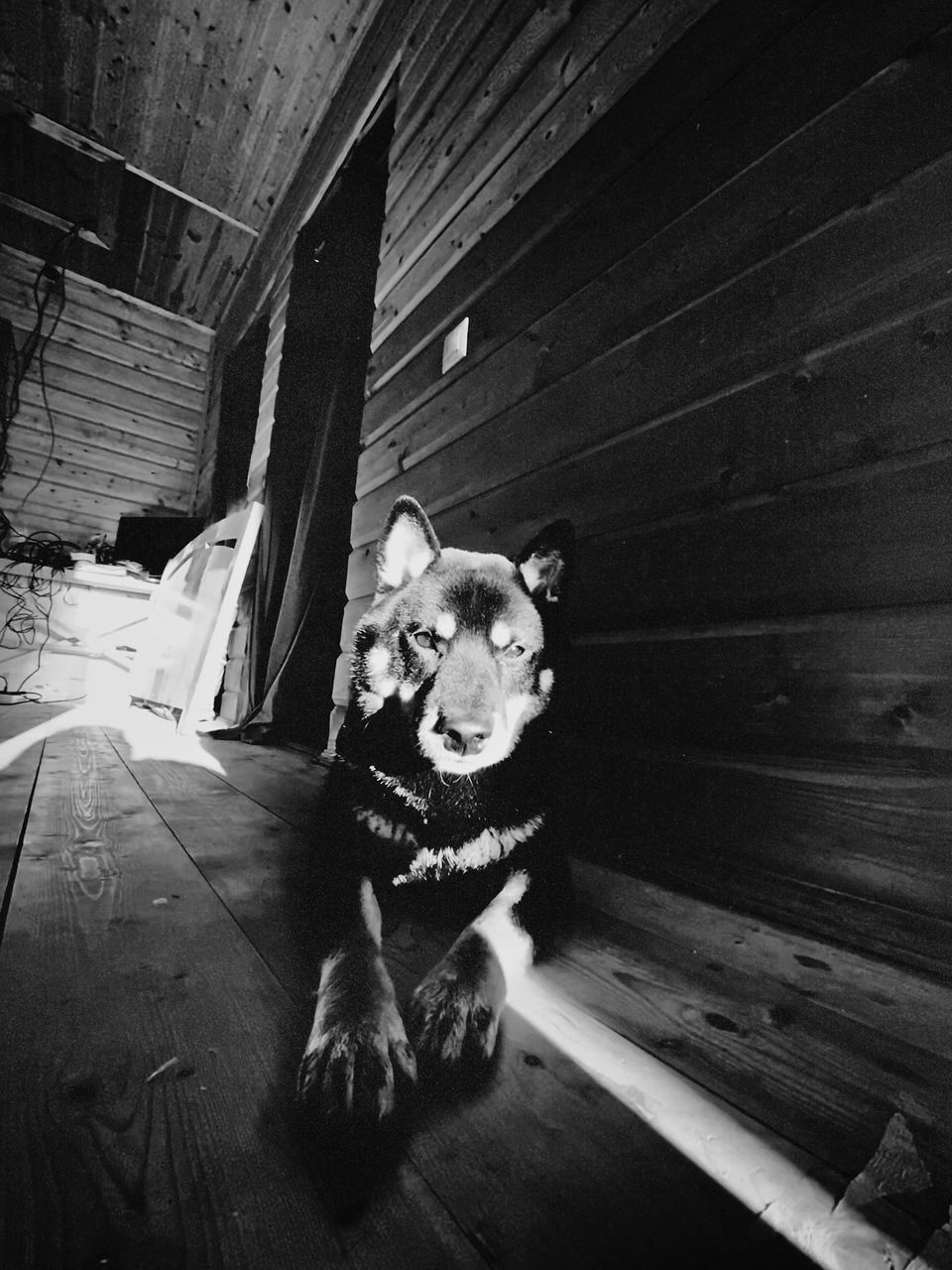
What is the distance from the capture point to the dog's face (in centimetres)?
115

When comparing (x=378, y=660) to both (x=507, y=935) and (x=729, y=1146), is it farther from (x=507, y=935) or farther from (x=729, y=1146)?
(x=729, y=1146)

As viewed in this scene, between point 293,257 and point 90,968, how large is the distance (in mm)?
5353

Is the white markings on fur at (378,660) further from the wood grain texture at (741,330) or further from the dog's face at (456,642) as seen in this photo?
the wood grain texture at (741,330)

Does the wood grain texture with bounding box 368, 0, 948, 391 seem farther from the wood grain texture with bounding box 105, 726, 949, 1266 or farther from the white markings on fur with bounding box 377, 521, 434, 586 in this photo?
the wood grain texture with bounding box 105, 726, 949, 1266

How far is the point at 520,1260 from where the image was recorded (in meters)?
0.45

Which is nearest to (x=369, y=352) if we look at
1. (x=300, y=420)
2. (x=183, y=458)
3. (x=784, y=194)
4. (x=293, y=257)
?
(x=300, y=420)

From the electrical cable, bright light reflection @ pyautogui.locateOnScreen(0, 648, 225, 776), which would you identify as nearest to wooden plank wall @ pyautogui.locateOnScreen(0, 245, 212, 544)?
the electrical cable

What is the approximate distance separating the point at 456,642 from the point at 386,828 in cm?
45

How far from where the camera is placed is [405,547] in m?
1.52

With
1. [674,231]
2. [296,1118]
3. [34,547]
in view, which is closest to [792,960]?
[296,1118]

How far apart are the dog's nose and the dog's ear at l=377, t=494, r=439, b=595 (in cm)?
52

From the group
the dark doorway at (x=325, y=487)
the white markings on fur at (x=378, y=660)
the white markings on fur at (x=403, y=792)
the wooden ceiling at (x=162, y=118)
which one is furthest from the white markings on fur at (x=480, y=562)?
the wooden ceiling at (x=162, y=118)

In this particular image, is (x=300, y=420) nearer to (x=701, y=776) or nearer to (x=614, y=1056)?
(x=701, y=776)

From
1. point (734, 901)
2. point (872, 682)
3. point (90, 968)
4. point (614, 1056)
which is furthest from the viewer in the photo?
point (734, 901)
